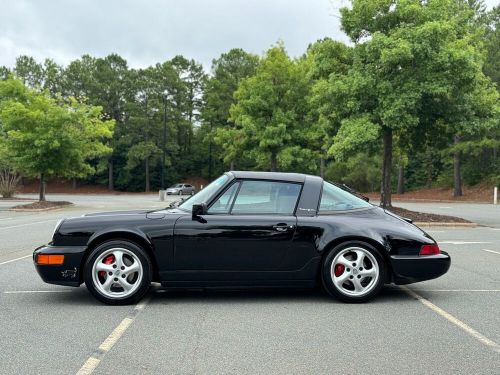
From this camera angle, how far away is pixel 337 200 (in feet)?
19.3

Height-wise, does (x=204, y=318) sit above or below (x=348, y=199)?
below

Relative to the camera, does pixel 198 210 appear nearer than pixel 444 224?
Yes

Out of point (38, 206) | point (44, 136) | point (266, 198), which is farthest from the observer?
point (44, 136)

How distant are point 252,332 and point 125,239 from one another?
1.81 m

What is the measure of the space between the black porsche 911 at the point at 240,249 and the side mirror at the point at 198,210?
0.04 feet

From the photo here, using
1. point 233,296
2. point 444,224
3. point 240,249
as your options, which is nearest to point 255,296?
point 233,296

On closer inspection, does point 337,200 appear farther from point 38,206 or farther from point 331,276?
point 38,206

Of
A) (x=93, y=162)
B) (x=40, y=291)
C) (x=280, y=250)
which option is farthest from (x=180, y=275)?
(x=93, y=162)

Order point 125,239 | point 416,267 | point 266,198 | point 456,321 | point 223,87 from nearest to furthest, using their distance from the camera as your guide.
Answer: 1. point 456,321
2. point 125,239
3. point 416,267
4. point 266,198
5. point 223,87

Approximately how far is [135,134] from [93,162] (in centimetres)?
939

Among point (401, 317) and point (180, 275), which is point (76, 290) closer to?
point (180, 275)

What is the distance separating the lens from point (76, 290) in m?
6.32

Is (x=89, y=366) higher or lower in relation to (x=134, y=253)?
lower

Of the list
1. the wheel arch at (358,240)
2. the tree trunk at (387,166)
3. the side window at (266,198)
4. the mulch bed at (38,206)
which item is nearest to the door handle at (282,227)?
the side window at (266,198)
